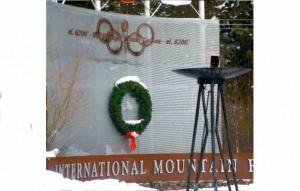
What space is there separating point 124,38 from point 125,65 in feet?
1.22

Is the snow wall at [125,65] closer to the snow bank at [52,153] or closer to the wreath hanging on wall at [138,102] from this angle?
the wreath hanging on wall at [138,102]

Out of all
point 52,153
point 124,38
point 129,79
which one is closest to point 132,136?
point 129,79

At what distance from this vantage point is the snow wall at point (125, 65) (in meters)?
7.65

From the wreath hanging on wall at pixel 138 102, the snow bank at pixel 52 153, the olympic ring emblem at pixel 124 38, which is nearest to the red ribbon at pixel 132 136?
the wreath hanging on wall at pixel 138 102

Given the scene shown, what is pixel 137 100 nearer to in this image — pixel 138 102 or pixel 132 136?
pixel 138 102

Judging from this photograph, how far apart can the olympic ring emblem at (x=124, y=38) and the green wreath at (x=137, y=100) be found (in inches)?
18.7

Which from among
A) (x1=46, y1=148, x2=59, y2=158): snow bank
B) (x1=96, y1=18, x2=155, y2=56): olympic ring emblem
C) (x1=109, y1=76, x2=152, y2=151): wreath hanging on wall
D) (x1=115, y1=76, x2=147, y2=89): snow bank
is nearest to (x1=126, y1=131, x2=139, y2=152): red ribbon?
(x1=109, y1=76, x2=152, y2=151): wreath hanging on wall

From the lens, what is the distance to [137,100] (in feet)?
27.9

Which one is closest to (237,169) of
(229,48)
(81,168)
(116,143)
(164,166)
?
(164,166)

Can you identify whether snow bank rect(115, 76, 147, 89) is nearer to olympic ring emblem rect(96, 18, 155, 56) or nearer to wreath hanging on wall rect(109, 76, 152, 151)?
wreath hanging on wall rect(109, 76, 152, 151)

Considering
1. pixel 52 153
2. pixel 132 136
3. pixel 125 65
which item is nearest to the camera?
pixel 52 153

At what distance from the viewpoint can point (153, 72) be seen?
875cm

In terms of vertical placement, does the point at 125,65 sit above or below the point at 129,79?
above
